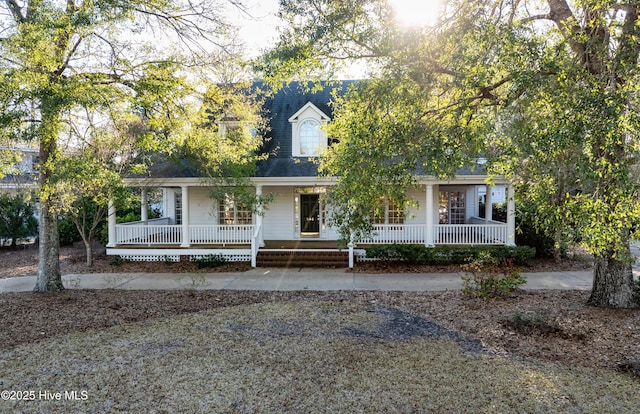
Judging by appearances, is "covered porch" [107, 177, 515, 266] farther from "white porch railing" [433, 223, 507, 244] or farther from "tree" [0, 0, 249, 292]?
"tree" [0, 0, 249, 292]

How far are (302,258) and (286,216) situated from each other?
3384 millimetres

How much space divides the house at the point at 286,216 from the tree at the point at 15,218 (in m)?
6.00

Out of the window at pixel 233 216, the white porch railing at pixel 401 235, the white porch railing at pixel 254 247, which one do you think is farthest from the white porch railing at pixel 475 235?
the window at pixel 233 216

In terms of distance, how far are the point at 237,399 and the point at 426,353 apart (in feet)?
8.72

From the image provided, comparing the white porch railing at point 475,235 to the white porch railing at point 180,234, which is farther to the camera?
the white porch railing at point 180,234

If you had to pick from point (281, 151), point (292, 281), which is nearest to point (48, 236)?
point (292, 281)

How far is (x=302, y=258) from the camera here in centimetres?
1294

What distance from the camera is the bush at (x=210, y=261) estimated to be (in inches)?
506

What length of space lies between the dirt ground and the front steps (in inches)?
144

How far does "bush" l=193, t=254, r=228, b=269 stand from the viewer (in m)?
12.8

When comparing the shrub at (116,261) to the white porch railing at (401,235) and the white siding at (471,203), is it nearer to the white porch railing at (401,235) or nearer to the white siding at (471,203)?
the white porch railing at (401,235)

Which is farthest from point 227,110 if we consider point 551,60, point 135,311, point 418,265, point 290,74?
point 418,265

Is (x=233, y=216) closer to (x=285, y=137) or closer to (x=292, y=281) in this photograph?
(x=285, y=137)

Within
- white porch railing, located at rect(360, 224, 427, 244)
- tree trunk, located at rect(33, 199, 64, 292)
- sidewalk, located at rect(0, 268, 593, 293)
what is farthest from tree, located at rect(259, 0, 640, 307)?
white porch railing, located at rect(360, 224, 427, 244)
